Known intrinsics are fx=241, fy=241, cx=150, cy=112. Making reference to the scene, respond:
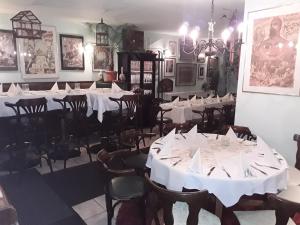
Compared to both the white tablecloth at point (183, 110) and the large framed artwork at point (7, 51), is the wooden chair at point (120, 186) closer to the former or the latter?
the white tablecloth at point (183, 110)

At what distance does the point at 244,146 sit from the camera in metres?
2.38

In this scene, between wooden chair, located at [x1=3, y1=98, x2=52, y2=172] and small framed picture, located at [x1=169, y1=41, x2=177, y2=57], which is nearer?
wooden chair, located at [x1=3, y1=98, x2=52, y2=172]

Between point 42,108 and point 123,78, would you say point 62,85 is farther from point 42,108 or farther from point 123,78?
point 42,108

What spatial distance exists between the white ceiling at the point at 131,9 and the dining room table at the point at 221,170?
2898 mm

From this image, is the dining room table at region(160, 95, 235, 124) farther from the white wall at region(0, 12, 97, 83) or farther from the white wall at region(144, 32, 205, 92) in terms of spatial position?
the white wall at region(144, 32, 205, 92)

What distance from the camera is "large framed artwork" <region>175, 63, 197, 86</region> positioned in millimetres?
8658

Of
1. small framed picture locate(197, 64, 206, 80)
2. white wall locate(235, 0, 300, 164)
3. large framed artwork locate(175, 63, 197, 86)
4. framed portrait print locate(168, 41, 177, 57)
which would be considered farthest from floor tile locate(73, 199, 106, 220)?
small framed picture locate(197, 64, 206, 80)

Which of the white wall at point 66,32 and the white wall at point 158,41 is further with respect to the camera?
the white wall at point 158,41

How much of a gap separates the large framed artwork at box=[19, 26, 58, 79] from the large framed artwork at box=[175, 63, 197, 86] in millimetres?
4277

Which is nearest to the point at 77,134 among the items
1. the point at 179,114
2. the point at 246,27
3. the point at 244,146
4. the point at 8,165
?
the point at 8,165

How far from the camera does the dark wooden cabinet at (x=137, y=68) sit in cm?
660

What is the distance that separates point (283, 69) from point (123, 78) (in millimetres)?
4034

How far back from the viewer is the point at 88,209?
2611 millimetres

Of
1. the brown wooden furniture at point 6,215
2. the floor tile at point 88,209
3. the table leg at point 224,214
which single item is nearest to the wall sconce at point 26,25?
the floor tile at point 88,209
